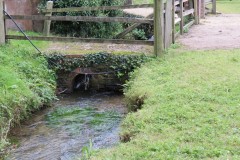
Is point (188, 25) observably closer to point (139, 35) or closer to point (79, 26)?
point (139, 35)

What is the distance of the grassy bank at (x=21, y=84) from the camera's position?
733 cm

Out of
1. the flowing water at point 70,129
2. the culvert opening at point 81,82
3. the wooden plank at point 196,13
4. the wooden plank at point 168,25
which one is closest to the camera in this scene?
the flowing water at point 70,129

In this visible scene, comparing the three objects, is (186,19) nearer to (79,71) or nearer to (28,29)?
(28,29)

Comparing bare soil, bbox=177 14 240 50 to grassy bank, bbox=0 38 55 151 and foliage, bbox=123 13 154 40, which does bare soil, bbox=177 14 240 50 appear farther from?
grassy bank, bbox=0 38 55 151

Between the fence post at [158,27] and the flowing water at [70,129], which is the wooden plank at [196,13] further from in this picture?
the flowing water at [70,129]

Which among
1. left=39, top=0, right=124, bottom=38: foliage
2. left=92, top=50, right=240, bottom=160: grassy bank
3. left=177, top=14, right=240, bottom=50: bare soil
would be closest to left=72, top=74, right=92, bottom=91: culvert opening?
left=92, top=50, right=240, bottom=160: grassy bank

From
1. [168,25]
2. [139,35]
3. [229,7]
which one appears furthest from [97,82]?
[229,7]

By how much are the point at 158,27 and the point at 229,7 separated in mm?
14400

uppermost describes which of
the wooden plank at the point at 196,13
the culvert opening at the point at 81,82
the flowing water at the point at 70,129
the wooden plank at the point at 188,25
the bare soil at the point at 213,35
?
the wooden plank at the point at 196,13

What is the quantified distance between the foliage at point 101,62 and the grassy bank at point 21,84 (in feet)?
1.08

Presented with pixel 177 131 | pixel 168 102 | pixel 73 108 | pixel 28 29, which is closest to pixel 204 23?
pixel 28 29

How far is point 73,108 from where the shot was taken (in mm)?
9000

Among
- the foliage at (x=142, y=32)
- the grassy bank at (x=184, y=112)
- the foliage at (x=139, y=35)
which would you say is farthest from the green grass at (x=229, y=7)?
the grassy bank at (x=184, y=112)

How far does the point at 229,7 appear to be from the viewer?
2281 centimetres
